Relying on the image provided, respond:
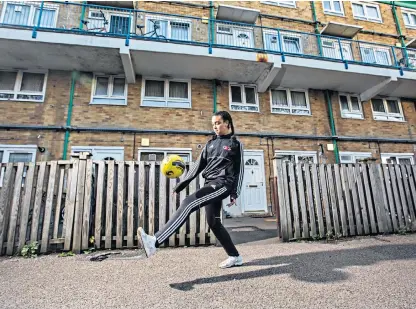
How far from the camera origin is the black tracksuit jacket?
274 cm

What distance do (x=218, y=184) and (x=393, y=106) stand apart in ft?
45.8

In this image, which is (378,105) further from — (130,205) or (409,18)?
(130,205)

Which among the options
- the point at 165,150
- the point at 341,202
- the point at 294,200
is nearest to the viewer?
the point at 294,200

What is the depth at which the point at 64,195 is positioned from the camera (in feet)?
12.2

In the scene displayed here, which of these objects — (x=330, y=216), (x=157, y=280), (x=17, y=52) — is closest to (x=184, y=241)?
(x=157, y=280)

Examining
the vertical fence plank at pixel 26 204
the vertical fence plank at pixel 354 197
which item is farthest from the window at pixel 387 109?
the vertical fence plank at pixel 26 204

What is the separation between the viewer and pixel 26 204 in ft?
11.5

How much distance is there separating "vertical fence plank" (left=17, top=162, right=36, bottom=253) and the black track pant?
2.53m

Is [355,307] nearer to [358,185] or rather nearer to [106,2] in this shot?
[358,185]

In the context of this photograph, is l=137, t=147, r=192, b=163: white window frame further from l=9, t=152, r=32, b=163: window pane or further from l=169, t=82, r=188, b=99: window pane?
l=9, t=152, r=32, b=163: window pane

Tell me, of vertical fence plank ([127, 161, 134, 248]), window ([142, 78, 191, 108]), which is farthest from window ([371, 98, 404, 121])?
vertical fence plank ([127, 161, 134, 248])

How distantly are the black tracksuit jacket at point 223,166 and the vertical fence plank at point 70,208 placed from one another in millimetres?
2005

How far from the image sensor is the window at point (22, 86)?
8.48 m

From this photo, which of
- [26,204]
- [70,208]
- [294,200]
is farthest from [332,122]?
[26,204]
